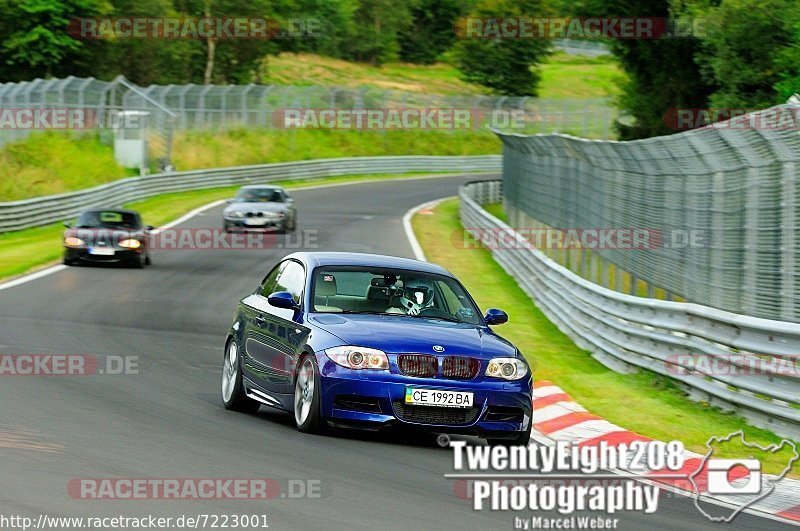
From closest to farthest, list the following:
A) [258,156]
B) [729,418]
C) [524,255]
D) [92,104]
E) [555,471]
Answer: [555,471], [729,418], [524,255], [92,104], [258,156]

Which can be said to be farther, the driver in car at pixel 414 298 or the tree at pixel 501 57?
the tree at pixel 501 57

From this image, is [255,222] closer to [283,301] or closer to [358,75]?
[283,301]

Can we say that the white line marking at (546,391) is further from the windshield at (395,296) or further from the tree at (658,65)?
the tree at (658,65)

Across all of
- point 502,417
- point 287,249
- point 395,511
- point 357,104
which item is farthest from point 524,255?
point 357,104

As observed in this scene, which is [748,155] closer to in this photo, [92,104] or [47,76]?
[92,104]

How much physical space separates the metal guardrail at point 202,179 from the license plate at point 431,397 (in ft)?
91.5

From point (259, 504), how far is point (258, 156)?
62329 mm

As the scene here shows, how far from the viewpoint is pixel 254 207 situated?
1522 inches

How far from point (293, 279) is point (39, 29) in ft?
221

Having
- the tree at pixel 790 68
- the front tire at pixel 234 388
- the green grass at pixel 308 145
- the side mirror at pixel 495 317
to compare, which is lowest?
the green grass at pixel 308 145

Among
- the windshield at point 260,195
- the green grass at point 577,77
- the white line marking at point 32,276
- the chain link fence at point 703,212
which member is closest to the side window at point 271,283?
the chain link fence at point 703,212

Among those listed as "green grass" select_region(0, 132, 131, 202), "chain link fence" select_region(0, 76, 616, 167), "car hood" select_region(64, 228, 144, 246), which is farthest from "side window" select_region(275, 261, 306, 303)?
"chain link fence" select_region(0, 76, 616, 167)

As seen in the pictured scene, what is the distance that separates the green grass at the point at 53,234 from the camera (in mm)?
29531

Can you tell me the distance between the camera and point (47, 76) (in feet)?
255
